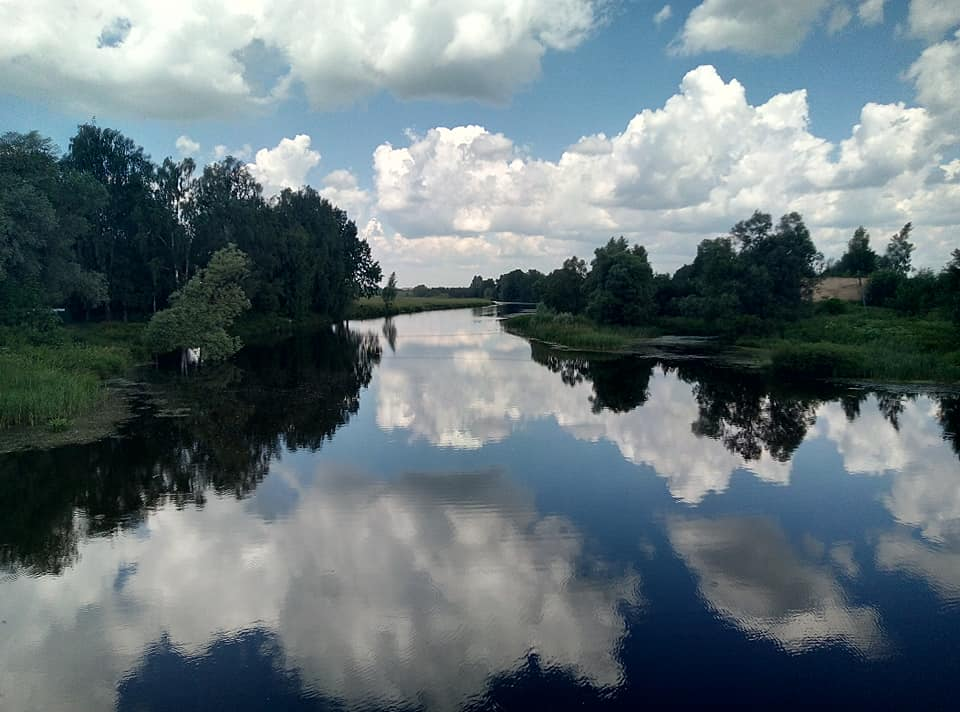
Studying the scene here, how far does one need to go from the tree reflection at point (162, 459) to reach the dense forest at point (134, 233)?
1210cm

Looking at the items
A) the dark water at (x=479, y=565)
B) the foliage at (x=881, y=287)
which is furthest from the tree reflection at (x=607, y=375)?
the foliage at (x=881, y=287)

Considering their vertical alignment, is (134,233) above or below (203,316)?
above

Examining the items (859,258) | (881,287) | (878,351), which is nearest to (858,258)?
(859,258)

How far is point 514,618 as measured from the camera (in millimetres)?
9945

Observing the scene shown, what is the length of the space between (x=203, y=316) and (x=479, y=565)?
111ft

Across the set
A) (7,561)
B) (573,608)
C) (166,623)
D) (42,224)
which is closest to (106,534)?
(7,561)

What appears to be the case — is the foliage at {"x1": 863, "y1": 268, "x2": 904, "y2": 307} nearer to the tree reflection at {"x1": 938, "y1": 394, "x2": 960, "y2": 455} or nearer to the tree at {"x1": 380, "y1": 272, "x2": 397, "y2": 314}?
the tree reflection at {"x1": 938, "y1": 394, "x2": 960, "y2": 455}

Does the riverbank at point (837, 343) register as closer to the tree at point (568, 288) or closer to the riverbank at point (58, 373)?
the tree at point (568, 288)

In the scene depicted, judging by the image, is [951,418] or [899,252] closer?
[951,418]

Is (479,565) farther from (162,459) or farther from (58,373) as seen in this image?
(58,373)

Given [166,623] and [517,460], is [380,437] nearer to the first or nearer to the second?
[517,460]

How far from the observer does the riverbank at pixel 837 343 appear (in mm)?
34594

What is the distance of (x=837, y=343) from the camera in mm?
43938

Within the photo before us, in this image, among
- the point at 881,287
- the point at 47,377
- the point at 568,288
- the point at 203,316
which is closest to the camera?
the point at 47,377
